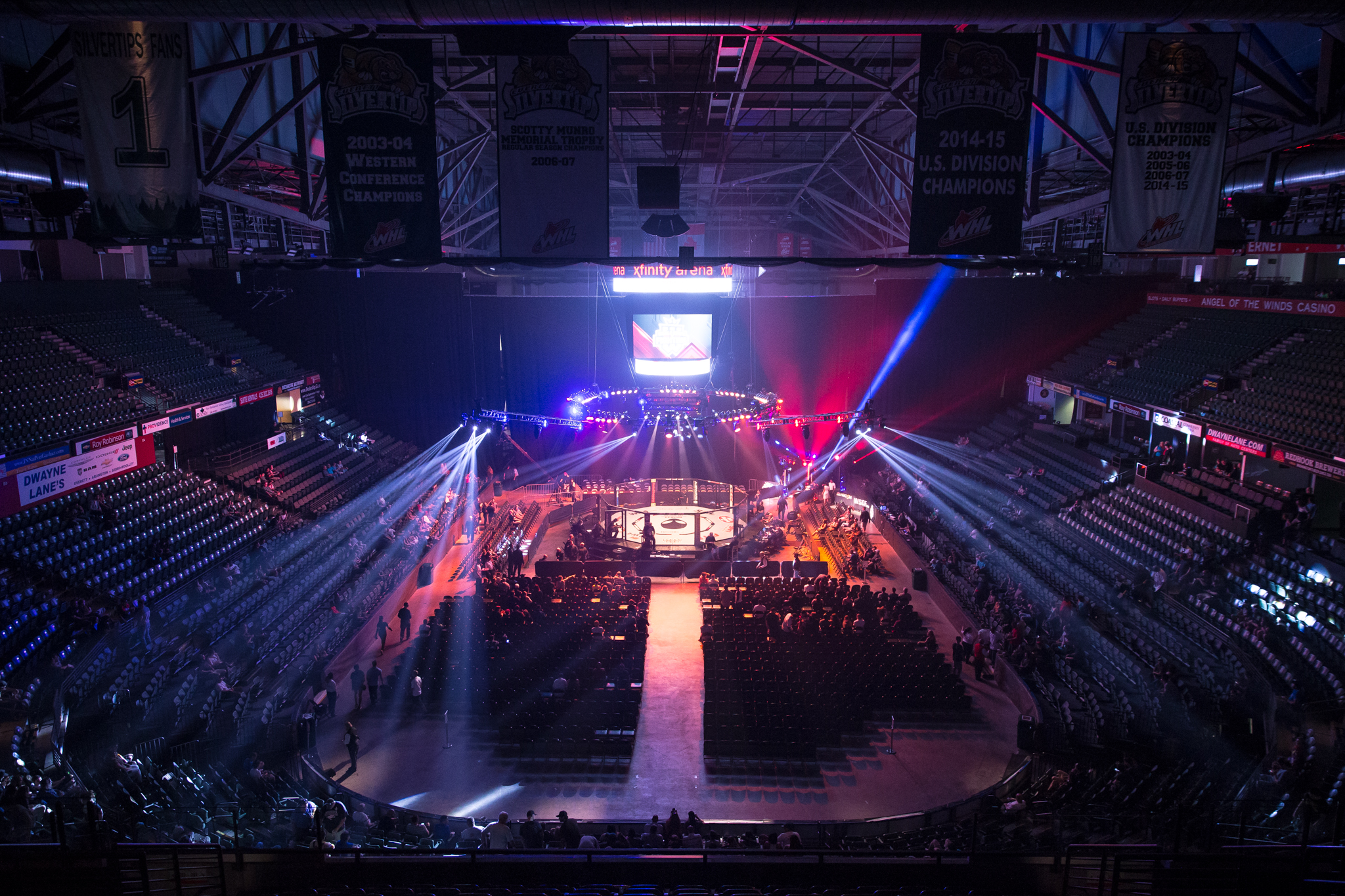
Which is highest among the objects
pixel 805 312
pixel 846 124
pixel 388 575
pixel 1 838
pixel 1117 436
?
pixel 846 124

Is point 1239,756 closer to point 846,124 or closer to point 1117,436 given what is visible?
point 1117,436

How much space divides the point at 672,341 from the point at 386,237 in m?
20.6

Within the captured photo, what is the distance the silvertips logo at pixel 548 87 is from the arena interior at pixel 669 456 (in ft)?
0.20

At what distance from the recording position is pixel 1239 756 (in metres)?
10.9

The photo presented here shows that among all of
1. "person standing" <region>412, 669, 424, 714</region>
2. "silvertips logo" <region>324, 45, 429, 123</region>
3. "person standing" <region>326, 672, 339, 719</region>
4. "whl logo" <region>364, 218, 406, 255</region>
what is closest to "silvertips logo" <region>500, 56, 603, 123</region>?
"silvertips logo" <region>324, 45, 429, 123</region>

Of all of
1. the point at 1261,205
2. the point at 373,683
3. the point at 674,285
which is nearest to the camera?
the point at 1261,205

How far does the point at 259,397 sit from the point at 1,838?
54.5ft

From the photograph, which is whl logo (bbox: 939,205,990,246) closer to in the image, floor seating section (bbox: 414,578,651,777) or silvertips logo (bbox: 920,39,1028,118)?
silvertips logo (bbox: 920,39,1028,118)

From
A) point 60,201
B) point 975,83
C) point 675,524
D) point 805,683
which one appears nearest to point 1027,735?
point 805,683

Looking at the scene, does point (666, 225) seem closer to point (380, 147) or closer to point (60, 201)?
point (380, 147)

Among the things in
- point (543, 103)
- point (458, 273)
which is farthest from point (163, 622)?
point (458, 273)

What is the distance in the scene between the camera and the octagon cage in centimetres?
2362

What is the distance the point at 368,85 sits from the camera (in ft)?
26.7

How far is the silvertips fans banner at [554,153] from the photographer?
8258 millimetres
